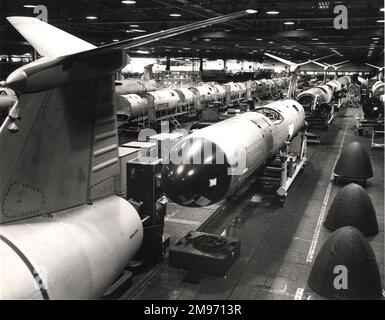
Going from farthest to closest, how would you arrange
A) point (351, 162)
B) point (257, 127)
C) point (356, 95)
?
point (356, 95), point (351, 162), point (257, 127)

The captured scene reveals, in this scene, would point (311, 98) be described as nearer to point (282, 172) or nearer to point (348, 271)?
point (282, 172)

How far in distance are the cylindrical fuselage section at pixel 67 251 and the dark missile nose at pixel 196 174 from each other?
2.54 metres

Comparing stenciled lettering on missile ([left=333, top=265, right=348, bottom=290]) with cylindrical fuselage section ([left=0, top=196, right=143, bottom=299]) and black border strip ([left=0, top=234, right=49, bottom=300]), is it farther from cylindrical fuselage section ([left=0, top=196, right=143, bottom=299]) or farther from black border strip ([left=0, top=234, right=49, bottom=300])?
black border strip ([left=0, top=234, right=49, bottom=300])

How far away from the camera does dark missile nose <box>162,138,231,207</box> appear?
888cm

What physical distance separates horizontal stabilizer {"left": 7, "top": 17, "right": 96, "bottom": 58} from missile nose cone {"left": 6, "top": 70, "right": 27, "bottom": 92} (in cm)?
172

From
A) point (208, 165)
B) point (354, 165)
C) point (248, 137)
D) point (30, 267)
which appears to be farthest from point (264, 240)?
point (30, 267)

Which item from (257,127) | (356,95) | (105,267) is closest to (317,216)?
(257,127)

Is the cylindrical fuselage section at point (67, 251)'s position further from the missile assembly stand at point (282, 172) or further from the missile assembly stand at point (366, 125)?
the missile assembly stand at point (366, 125)

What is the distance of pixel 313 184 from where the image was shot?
15852 mm

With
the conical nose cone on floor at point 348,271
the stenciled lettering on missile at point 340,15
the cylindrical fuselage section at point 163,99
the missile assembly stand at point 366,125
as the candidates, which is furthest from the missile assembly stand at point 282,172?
the cylindrical fuselage section at point 163,99

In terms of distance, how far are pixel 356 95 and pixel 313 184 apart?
37.6m

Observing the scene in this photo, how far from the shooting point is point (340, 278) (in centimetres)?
775
